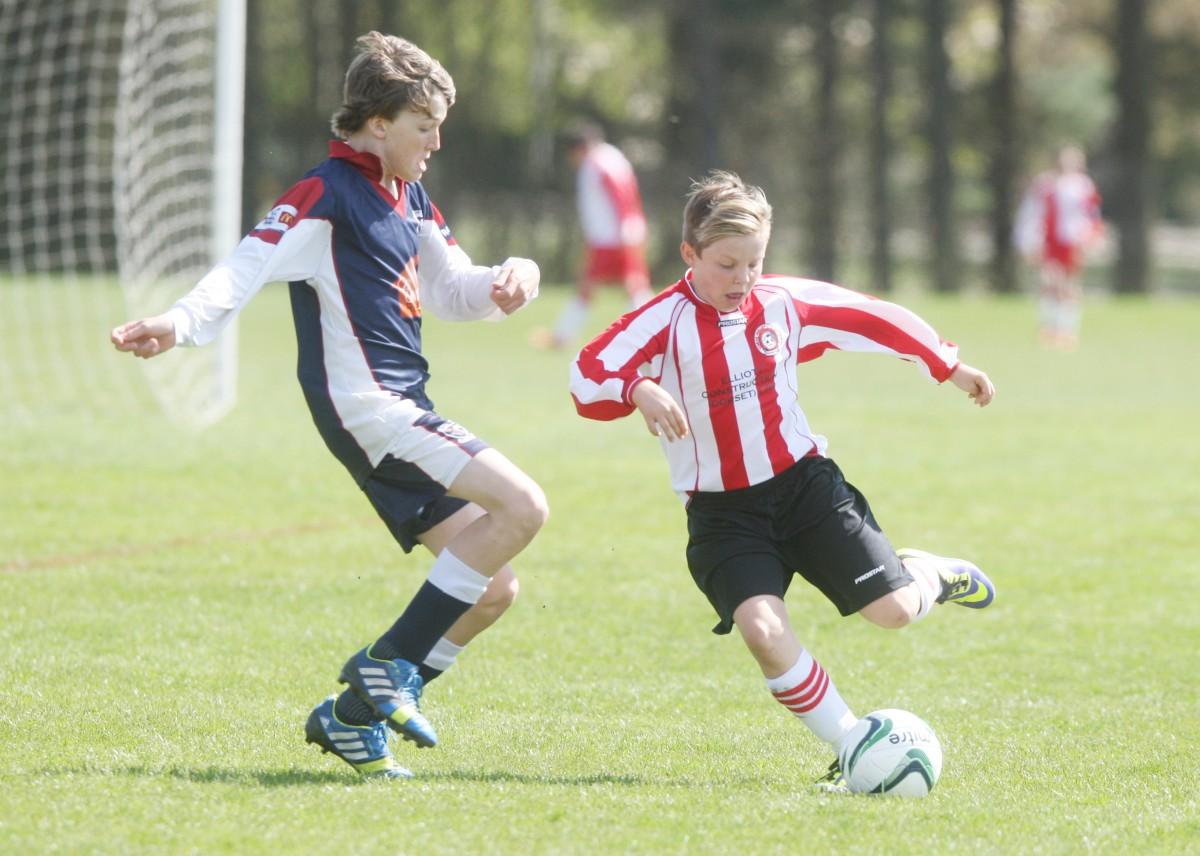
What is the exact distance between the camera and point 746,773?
4.49 m

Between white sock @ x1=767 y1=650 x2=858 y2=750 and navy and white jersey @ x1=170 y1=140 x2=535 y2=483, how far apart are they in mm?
1178

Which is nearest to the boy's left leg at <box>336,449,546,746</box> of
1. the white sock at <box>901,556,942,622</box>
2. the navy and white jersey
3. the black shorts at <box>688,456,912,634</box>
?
the navy and white jersey

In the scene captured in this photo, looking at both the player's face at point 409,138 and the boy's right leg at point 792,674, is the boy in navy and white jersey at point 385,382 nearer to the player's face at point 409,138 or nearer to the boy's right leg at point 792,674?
the player's face at point 409,138

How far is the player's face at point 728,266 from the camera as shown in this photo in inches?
176

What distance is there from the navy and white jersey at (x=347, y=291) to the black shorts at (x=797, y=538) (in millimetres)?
849

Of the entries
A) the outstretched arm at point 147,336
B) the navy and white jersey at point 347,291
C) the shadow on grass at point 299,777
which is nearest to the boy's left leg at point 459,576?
the shadow on grass at point 299,777

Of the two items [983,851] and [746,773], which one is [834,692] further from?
[983,851]

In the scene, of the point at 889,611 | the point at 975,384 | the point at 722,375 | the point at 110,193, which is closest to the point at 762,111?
the point at 110,193

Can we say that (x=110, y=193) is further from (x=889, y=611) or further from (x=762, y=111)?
(x=889, y=611)

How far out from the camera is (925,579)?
4.85 m

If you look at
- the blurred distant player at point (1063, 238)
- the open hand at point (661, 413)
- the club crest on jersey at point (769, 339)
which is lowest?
the blurred distant player at point (1063, 238)

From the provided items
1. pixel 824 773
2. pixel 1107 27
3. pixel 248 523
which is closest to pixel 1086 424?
pixel 248 523

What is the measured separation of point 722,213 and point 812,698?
1.29 m

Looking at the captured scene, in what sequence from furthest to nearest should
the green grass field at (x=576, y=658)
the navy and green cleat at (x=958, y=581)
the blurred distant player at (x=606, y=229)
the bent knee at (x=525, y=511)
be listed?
the blurred distant player at (x=606, y=229), the navy and green cleat at (x=958, y=581), the bent knee at (x=525, y=511), the green grass field at (x=576, y=658)
